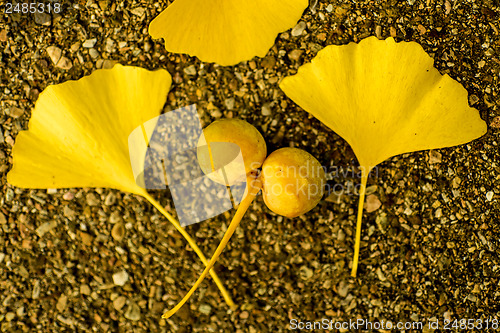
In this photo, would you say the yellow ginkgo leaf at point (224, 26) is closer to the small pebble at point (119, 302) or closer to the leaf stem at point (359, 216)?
the leaf stem at point (359, 216)

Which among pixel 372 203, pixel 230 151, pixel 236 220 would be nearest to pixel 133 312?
pixel 236 220

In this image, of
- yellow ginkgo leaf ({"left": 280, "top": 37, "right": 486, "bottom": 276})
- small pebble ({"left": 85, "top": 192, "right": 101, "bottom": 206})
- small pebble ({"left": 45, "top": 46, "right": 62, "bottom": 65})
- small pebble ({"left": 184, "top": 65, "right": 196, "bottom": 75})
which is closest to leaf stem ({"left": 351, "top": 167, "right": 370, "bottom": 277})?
yellow ginkgo leaf ({"left": 280, "top": 37, "right": 486, "bottom": 276})

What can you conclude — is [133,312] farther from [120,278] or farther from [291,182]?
[291,182]

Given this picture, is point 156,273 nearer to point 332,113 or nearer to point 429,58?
point 332,113

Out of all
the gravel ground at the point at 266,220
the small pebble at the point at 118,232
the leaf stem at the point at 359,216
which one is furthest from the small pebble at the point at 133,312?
the leaf stem at the point at 359,216

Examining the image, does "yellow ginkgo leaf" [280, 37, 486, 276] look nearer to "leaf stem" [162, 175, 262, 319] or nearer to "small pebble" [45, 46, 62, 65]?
"leaf stem" [162, 175, 262, 319]

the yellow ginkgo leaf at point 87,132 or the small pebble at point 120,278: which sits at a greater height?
the yellow ginkgo leaf at point 87,132

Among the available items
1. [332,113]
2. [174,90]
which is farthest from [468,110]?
[174,90]
